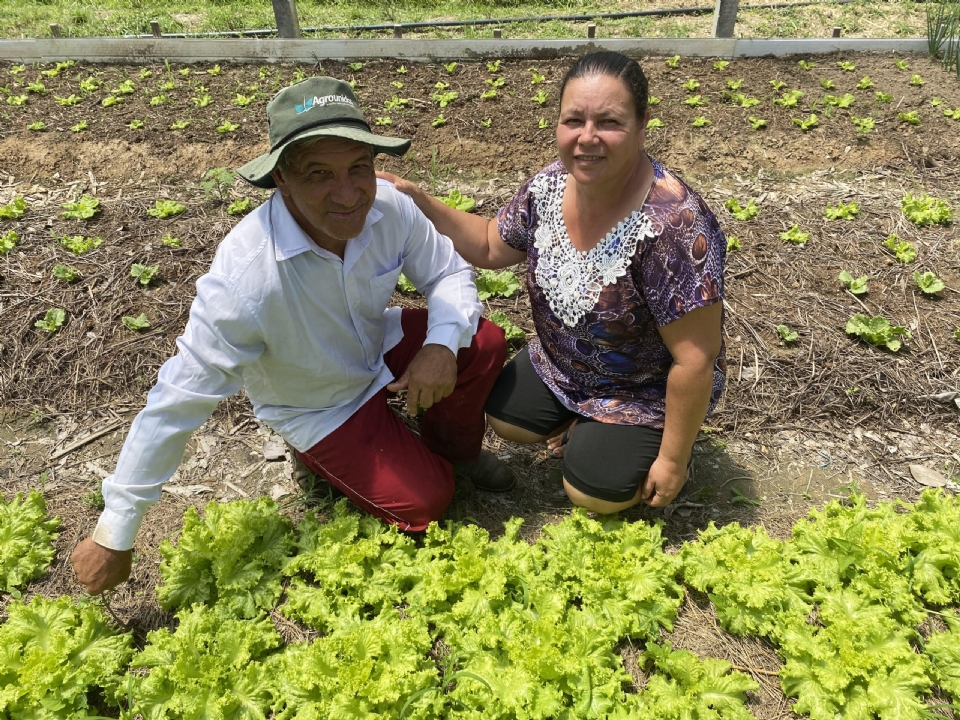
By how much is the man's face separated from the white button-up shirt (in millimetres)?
107

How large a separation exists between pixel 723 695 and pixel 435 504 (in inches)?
49.4

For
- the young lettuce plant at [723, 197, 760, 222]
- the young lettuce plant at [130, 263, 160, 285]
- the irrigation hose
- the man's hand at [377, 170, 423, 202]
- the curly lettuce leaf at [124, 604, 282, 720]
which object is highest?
the irrigation hose

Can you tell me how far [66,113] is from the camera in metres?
6.15

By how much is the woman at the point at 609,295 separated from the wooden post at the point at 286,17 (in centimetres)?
553

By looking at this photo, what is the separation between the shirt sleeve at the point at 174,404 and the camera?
6.84 ft

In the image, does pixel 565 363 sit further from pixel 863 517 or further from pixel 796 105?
pixel 796 105

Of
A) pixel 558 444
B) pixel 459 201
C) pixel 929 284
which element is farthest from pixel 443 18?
pixel 558 444

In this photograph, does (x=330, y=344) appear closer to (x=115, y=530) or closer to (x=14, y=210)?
(x=115, y=530)

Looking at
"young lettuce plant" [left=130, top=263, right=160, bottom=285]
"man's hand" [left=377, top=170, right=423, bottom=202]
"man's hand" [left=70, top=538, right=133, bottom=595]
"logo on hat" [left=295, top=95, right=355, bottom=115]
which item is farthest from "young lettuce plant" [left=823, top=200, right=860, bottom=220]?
"man's hand" [left=70, top=538, right=133, bottom=595]

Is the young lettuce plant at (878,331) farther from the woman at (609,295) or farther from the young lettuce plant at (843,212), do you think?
the woman at (609,295)

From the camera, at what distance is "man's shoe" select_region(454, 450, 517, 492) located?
3057 mm

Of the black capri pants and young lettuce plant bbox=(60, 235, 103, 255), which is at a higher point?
young lettuce plant bbox=(60, 235, 103, 255)

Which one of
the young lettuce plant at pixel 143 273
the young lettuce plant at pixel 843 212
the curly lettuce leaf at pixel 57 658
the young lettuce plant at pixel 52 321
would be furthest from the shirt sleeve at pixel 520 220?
the young lettuce plant at pixel 843 212

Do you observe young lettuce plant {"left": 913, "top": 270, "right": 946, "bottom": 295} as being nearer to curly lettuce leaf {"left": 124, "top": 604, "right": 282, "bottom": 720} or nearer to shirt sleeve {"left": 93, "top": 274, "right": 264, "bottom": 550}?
shirt sleeve {"left": 93, "top": 274, "right": 264, "bottom": 550}
